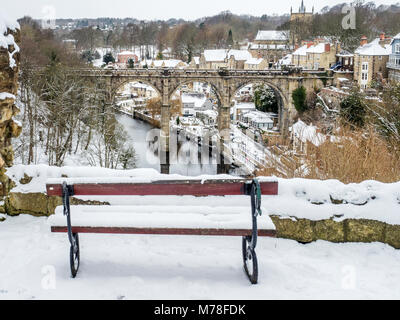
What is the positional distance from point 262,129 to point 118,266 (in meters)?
32.7

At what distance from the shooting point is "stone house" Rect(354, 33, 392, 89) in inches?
1356

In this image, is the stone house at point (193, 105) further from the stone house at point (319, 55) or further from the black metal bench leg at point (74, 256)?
the black metal bench leg at point (74, 256)

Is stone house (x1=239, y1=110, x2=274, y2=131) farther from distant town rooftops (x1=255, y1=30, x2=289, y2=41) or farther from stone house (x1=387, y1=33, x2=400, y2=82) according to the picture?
distant town rooftops (x1=255, y1=30, x2=289, y2=41)

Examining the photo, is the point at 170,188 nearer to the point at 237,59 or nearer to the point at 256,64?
the point at 256,64

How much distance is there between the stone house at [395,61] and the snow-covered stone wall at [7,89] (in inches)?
1247

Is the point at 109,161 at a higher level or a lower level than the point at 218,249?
lower

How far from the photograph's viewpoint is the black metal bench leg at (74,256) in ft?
10.9

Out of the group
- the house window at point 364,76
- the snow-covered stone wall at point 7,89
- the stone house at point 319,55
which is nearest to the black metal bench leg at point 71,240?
the snow-covered stone wall at point 7,89

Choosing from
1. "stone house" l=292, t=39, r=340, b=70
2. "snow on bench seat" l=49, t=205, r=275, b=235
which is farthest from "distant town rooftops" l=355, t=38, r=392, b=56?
"snow on bench seat" l=49, t=205, r=275, b=235

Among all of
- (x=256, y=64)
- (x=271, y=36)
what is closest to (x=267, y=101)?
(x=256, y=64)

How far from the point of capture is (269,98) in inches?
1587

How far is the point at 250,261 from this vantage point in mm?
→ 3559
